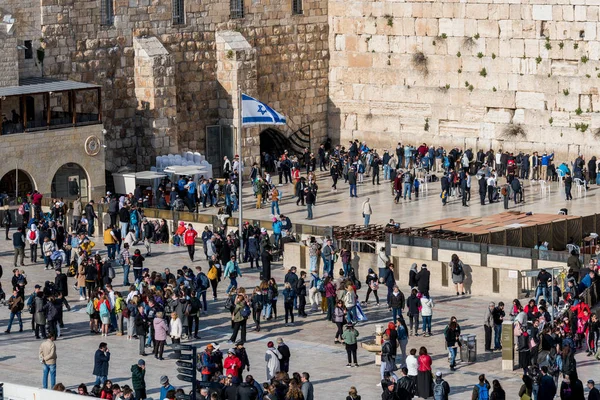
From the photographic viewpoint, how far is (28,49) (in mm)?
62031

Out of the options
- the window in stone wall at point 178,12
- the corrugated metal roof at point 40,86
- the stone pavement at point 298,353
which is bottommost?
the stone pavement at point 298,353

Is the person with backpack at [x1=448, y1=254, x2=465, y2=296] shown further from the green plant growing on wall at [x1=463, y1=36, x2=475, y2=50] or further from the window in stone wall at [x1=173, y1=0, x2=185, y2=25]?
the window in stone wall at [x1=173, y1=0, x2=185, y2=25]

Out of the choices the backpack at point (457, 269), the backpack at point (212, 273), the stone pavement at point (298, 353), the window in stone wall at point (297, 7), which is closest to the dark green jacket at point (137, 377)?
the stone pavement at point (298, 353)

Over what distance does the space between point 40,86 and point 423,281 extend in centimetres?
1987

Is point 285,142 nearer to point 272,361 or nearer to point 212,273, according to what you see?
point 212,273

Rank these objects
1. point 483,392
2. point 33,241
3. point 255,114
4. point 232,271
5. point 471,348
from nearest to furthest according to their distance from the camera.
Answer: point 483,392 → point 471,348 → point 232,271 → point 33,241 → point 255,114

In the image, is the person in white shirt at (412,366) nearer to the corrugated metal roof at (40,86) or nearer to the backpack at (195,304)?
the backpack at (195,304)

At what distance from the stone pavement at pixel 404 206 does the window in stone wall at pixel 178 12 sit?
277 inches

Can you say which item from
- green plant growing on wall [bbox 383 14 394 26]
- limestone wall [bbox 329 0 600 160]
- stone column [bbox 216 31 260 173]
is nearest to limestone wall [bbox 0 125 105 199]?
stone column [bbox 216 31 260 173]

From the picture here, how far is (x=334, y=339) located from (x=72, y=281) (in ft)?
29.0

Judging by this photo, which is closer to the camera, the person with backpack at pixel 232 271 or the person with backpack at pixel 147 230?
the person with backpack at pixel 232 271

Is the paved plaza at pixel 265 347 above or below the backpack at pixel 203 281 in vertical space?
below

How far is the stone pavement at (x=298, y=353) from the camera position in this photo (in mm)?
39469

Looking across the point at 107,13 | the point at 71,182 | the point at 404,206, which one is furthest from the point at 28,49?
the point at 404,206
